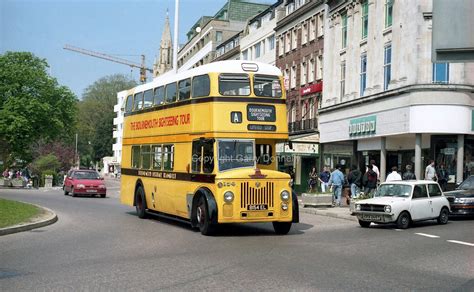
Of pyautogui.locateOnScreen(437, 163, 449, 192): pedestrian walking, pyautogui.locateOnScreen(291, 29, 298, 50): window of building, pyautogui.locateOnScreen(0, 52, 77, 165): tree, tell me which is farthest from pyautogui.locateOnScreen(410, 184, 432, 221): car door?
pyautogui.locateOnScreen(0, 52, 77, 165): tree

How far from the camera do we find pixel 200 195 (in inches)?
685

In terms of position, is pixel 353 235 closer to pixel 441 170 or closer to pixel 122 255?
pixel 122 255

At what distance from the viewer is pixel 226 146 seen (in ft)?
56.2

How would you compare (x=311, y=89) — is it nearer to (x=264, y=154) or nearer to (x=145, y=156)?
(x=145, y=156)

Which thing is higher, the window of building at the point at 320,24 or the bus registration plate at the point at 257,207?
the window of building at the point at 320,24

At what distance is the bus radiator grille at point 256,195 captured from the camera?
16.6 metres

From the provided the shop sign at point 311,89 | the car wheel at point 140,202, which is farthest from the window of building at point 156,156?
the shop sign at point 311,89

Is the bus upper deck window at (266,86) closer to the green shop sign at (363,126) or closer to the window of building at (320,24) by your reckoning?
the green shop sign at (363,126)

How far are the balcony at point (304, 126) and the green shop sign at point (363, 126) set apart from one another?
785cm

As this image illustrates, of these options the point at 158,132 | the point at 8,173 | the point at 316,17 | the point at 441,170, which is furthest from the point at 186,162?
the point at 8,173

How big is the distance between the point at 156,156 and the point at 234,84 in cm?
486

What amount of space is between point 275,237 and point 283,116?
3.38m

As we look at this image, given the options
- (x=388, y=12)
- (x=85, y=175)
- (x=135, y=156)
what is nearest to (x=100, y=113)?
(x=85, y=175)

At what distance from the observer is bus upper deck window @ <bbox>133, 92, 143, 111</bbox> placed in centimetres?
2313
